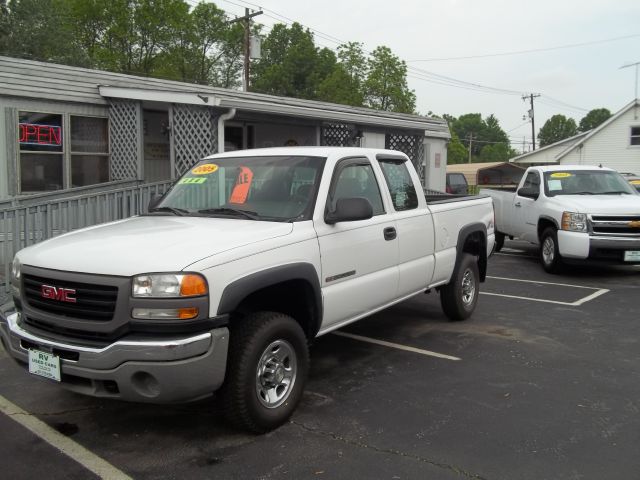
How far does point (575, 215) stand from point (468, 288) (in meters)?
3.62

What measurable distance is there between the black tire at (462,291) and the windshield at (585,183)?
441 cm

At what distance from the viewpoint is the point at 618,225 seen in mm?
9188

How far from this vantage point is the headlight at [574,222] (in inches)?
367

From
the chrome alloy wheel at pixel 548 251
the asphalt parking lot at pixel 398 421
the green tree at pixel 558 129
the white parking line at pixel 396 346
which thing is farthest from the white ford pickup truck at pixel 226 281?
the green tree at pixel 558 129

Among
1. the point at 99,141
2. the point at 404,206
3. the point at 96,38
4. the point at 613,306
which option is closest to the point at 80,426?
the point at 404,206

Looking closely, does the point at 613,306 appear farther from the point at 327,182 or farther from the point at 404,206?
A: the point at 327,182

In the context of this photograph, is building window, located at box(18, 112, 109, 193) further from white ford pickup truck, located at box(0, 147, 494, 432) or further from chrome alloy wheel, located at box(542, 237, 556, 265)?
chrome alloy wheel, located at box(542, 237, 556, 265)

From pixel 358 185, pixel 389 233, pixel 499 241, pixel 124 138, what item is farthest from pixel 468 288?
pixel 124 138

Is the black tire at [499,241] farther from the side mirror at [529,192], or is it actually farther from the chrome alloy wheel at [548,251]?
the chrome alloy wheel at [548,251]

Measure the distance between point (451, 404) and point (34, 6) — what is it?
38518 millimetres

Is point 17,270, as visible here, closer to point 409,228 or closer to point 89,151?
point 409,228

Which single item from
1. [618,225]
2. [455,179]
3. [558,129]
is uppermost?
[558,129]

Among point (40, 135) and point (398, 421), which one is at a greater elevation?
point (40, 135)

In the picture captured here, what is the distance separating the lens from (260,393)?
12.4ft
